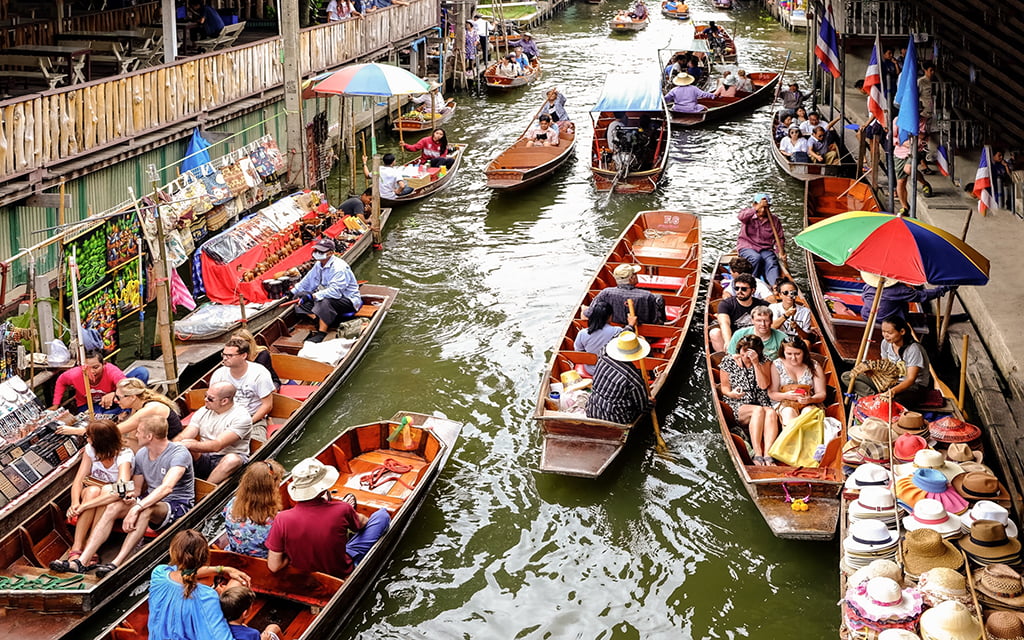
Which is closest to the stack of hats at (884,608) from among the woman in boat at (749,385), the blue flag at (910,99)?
the woman in boat at (749,385)

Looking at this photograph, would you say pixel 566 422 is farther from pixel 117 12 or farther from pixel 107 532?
pixel 117 12

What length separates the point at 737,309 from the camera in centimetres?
1242

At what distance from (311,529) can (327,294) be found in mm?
5823

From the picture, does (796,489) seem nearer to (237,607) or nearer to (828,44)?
(237,607)

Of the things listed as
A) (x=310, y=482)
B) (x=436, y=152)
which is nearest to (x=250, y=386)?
(x=310, y=482)

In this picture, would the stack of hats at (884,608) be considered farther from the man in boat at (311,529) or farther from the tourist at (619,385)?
the man in boat at (311,529)

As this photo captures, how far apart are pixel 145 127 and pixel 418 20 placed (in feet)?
50.8

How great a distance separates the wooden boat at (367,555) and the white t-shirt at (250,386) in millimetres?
1039

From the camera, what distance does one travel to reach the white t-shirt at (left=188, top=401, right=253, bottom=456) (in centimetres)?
1009

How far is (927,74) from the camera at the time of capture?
694 inches

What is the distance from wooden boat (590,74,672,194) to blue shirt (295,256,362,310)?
8.09 m

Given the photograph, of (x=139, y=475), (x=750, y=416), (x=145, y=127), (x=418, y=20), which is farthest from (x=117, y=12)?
(x=750, y=416)

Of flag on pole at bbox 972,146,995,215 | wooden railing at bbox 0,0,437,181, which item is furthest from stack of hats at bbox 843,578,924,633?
wooden railing at bbox 0,0,437,181

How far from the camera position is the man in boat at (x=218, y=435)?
9812 mm
